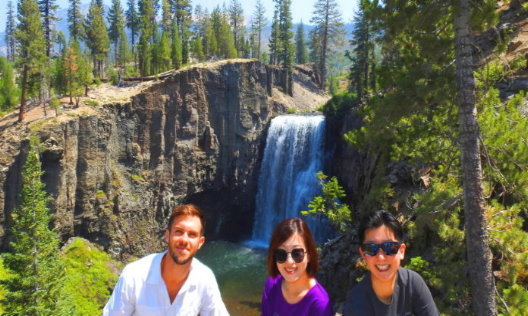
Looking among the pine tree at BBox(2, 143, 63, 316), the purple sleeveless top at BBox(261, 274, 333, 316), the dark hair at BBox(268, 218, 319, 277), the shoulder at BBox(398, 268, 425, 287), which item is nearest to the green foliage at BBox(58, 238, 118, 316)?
the pine tree at BBox(2, 143, 63, 316)

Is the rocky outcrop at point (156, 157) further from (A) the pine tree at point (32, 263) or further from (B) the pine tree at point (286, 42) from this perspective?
(A) the pine tree at point (32, 263)

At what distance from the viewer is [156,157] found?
3303 centimetres

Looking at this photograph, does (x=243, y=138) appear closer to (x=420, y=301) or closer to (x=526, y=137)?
(x=526, y=137)

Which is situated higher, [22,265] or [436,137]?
[436,137]

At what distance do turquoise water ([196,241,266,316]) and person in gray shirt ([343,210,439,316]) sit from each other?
65.4 ft

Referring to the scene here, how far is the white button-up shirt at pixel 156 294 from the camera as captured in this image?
336 cm

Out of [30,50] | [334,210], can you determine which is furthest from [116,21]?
[334,210]

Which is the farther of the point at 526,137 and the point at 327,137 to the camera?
the point at 327,137

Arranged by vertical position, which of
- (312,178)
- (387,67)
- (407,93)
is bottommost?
(312,178)

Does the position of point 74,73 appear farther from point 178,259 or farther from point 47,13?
point 178,259

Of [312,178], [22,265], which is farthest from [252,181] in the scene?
[22,265]

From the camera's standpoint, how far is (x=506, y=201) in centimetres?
885

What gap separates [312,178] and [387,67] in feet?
80.8

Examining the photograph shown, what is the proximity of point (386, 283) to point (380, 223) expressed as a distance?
0.56m
